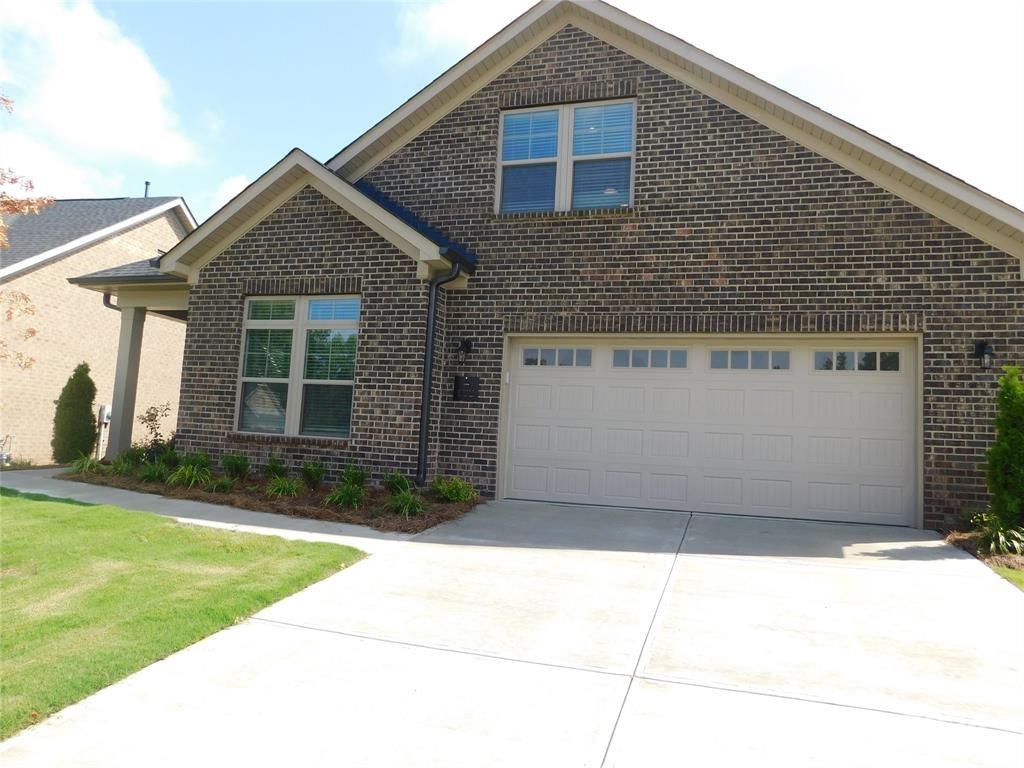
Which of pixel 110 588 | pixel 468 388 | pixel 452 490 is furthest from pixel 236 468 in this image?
pixel 110 588

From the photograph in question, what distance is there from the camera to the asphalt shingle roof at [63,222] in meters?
17.7

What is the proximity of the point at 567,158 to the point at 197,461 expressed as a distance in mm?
6954

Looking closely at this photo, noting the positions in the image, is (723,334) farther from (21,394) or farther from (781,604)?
(21,394)

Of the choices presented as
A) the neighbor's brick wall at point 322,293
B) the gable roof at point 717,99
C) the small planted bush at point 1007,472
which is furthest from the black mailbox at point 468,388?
the small planted bush at point 1007,472

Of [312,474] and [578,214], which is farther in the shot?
[578,214]

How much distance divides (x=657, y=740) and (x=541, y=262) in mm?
7469

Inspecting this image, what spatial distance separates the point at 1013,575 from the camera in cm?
601

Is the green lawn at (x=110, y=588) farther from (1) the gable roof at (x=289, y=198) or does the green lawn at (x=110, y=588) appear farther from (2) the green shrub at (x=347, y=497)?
(1) the gable roof at (x=289, y=198)

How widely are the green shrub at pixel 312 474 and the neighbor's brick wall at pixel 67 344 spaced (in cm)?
1064

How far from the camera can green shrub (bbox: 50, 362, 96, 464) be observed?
47.1 feet

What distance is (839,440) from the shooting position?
864 cm

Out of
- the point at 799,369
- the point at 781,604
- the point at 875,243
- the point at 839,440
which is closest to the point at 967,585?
the point at 781,604

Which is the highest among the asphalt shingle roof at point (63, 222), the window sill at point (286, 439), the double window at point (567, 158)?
the asphalt shingle roof at point (63, 222)

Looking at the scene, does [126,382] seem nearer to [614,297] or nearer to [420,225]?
[420,225]
